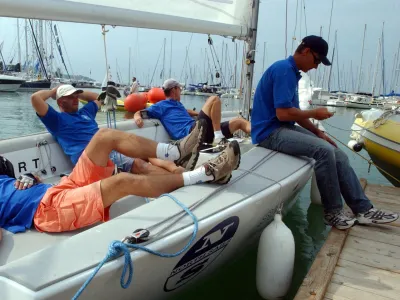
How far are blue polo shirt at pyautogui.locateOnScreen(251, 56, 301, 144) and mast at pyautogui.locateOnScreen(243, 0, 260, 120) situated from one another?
3.10 ft

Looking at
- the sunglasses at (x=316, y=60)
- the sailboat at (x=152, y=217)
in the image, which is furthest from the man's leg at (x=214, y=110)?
the sunglasses at (x=316, y=60)

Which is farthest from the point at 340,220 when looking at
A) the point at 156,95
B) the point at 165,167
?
the point at 156,95

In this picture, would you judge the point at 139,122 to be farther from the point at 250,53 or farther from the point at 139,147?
the point at 139,147

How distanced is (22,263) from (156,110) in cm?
397

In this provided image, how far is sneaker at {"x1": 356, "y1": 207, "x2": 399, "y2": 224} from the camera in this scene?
3.63 metres

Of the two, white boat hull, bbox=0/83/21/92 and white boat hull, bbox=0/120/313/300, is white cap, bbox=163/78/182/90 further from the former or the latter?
white boat hull, bbox=0/83/21/92

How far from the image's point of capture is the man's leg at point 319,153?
351cm

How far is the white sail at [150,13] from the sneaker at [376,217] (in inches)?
90.1

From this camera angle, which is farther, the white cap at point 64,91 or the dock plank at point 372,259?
the white cap at point 64,91

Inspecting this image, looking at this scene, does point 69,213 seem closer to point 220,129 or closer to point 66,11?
point 66,11

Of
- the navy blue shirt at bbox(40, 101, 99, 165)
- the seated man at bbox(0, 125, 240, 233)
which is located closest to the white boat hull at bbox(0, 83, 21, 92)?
the navy blue shirt at bbox(40, 101, 99, 165)

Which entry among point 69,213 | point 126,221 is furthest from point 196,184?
point 69,213

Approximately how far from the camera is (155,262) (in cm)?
200

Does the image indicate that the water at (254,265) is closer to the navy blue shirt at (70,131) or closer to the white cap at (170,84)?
the navy blue shirt at (70,131)
